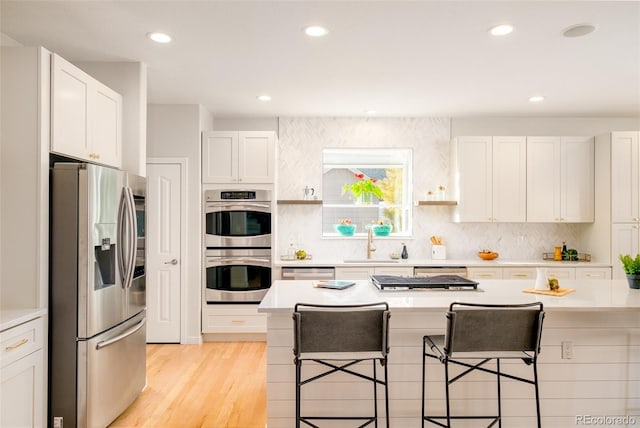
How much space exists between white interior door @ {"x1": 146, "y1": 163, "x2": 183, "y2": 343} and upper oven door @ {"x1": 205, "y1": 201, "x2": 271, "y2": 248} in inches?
13.8

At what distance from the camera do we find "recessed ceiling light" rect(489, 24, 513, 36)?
9.05ft

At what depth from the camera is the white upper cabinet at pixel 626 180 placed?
15.6 ft

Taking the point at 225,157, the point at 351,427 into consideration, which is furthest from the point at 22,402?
the point at 225,157

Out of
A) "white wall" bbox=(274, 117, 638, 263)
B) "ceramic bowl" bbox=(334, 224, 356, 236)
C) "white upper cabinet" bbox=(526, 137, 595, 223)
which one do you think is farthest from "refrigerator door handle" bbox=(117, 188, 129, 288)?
"white upper cabinet" bbox=(526, 137, 595, 223)

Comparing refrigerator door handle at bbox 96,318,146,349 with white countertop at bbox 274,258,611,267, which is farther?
white countertop at bbox 274,258,611,267

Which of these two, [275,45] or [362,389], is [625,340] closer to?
[362,389]

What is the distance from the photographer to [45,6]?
2.54m

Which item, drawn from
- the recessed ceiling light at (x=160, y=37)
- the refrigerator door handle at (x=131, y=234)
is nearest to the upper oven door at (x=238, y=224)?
the refrigerator door handle at (x=131, y=234)

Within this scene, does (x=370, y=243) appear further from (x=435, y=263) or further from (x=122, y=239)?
(x=122, y=239)

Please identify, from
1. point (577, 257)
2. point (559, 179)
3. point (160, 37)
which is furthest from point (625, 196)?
point (160, 37)

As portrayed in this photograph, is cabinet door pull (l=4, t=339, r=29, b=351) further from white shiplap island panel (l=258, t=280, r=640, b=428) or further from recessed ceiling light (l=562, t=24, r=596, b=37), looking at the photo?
recessed ceiling light (l=562, t=24, r=596, b=37)

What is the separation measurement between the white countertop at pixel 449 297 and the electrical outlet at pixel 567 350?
293 millimetres

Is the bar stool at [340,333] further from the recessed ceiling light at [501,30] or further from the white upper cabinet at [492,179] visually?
the white upper cabinet at [492,179]

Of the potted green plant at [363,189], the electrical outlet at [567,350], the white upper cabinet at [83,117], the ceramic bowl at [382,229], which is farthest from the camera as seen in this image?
the potted green plant at [363,189]
